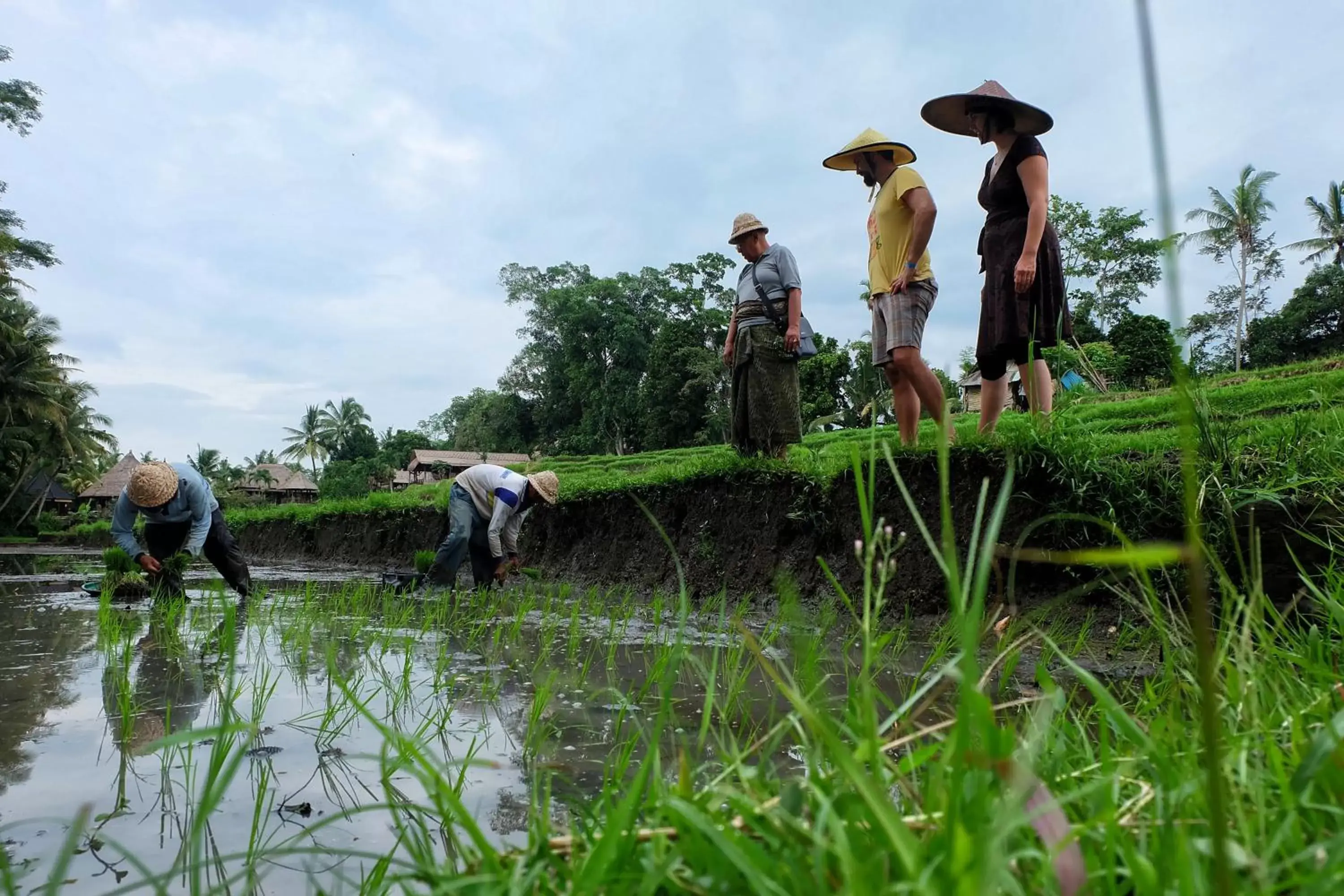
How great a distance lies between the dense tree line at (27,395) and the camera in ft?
86.5

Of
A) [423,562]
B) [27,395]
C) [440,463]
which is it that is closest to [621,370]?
[440,463]

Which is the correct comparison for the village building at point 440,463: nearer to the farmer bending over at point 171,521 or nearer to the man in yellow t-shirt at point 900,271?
the farmer bending over at point 171,521

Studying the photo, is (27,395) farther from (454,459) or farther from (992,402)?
(992,402)

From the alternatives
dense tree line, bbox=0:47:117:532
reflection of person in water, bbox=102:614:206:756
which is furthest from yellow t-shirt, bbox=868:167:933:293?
dense tree line, bbox=0:47:117:532

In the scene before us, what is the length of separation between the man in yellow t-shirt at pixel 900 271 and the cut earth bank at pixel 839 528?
15.5 inches

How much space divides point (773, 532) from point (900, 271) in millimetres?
1840

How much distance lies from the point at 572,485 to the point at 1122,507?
5.53 metres

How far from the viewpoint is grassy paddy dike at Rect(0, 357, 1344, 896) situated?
68cm

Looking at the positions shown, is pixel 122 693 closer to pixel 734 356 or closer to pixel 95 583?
pixel 734 356

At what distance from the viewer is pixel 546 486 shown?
21.0ft

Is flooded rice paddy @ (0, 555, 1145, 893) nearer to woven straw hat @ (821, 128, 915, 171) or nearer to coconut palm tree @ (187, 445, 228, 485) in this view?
woven straw hat @ (821, 128, 915, 171)

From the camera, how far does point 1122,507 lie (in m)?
3.53

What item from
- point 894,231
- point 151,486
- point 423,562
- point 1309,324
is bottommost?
point 423,562

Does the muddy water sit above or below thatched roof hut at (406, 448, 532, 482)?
below
